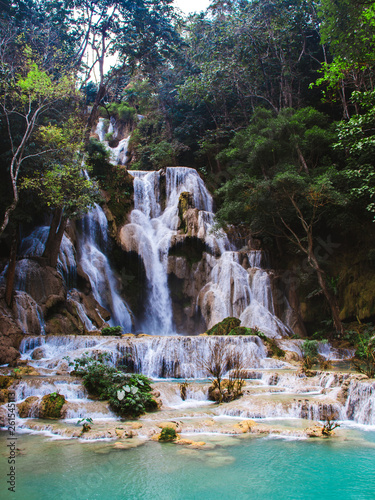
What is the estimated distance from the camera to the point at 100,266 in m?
19.2

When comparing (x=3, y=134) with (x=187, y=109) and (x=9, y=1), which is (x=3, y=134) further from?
(x=187, y=109)

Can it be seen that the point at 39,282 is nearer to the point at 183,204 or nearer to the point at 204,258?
the point at 204,258

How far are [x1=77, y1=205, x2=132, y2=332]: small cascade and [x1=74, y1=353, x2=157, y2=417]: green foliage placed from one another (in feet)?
29.6

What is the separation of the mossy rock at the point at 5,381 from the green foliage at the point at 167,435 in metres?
4.30

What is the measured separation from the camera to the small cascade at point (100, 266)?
60.4 feet

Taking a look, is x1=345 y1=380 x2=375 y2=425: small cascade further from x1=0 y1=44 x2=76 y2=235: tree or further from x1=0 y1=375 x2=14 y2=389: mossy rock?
x1=0 y1=44 x2=76 y2=235: tree

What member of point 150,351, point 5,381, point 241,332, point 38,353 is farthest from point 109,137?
point 5,381

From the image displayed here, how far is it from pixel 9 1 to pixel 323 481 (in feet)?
76.2

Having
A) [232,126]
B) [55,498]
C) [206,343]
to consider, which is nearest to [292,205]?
[206,343]

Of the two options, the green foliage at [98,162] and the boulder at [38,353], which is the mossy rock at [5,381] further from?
the green foliage at [98,162]

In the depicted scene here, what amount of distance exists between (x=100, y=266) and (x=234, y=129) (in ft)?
44.7

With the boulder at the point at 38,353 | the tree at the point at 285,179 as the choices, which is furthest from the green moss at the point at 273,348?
the boulder at the point at 38,353

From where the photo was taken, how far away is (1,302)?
43.1 feet

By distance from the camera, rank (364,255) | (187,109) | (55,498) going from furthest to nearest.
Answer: (187,109), (364,255), (55,498)
